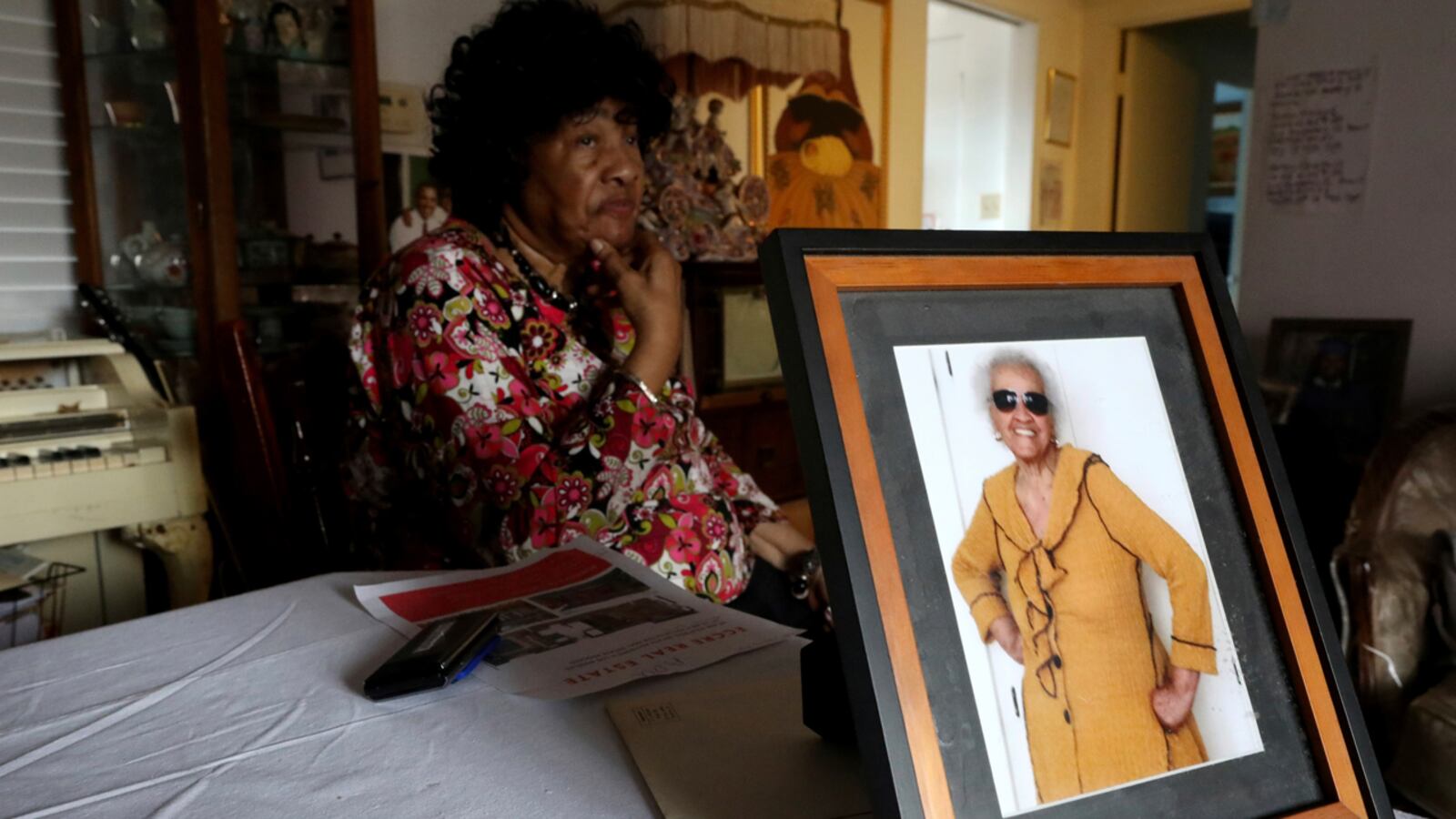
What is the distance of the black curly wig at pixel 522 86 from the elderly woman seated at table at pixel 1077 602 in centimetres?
102

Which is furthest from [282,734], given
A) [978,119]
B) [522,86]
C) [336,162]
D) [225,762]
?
[978,119]

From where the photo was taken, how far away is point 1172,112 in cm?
499

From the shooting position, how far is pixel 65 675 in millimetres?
607

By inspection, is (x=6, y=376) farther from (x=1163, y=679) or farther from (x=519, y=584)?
(x=1163, y=679)

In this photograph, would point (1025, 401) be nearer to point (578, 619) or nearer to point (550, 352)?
point (578, 619)

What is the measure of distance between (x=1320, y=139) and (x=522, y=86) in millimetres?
1969

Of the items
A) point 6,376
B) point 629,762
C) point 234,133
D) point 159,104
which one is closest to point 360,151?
point 234,133

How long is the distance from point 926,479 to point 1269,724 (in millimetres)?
185

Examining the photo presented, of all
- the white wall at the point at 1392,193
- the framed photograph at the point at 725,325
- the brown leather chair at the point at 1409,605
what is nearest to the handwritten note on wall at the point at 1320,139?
the white wall at the point at 1392,193

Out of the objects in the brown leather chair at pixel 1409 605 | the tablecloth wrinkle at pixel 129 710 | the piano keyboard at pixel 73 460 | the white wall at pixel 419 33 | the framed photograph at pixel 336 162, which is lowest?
the brown leather chair at pixel 1409 605

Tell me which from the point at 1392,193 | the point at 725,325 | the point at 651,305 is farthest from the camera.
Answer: the point at 725,325

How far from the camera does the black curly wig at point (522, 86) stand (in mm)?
1266

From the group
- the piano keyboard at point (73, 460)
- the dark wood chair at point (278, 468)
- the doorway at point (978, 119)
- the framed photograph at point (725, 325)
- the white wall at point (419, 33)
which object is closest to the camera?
the dark wood chair at point (278, 468)

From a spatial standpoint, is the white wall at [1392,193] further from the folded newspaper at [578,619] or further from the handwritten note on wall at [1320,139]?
the folded newspaper at [578,619]
